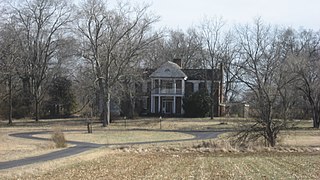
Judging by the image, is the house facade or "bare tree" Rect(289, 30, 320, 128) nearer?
"bare tree" Rect(289, 30, 320, 128)

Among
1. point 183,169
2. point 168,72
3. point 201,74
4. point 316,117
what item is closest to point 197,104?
point 168,72

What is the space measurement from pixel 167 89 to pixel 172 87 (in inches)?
33.9

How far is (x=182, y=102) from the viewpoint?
86.2 m

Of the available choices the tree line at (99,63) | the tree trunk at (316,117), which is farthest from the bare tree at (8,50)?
the tree trunk at (316,117)

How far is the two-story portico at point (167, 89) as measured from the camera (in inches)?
3447

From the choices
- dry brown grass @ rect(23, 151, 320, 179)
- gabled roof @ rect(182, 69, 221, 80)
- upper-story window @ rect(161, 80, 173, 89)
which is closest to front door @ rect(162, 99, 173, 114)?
upper-story window @ rect(161, 80, 173, 89)

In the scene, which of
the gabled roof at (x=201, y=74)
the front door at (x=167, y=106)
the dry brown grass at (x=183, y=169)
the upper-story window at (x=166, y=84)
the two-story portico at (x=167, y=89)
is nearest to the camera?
the dry brown grass at (x=183, y=169)

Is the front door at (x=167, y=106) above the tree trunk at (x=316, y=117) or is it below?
above

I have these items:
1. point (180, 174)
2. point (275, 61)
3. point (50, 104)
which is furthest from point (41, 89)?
point (180, 174)

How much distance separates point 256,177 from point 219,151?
1513cm

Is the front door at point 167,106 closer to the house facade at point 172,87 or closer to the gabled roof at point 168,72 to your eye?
the house facade at point 172,87

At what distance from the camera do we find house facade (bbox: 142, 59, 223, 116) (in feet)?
287

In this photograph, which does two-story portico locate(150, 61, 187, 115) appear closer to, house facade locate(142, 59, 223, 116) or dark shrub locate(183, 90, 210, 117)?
house facade locate(142, 59, 223, 116)

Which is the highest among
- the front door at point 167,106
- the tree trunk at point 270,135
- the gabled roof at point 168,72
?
the gabled roof at point 168,72
